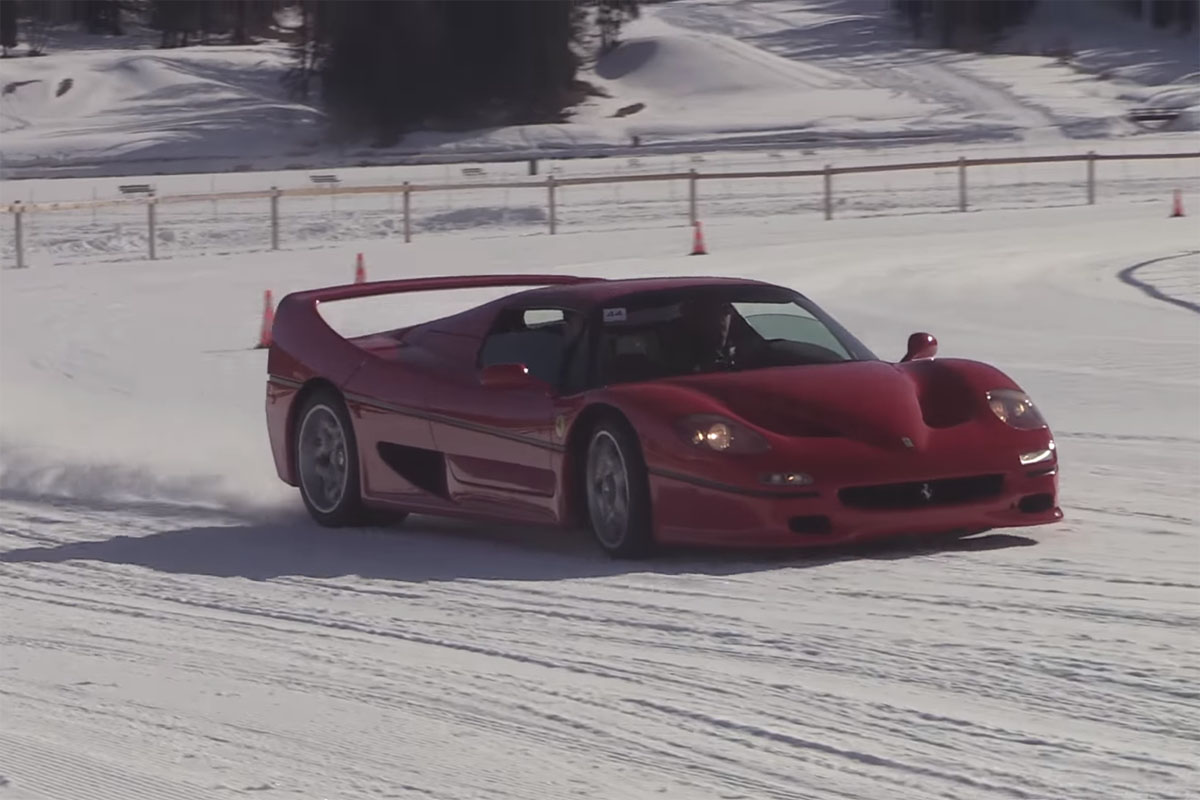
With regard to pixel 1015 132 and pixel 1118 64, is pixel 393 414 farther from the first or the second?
pixel 1118 64

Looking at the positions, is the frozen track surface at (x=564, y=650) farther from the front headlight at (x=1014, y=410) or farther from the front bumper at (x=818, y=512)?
the front headlight at (x=1014, y=410)

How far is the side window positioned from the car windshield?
0.24 meters

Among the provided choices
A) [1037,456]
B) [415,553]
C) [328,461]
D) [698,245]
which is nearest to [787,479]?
[1037,456]

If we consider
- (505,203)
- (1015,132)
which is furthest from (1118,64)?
(505,203)

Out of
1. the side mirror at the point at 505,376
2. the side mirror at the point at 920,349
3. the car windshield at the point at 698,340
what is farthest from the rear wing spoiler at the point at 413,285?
the side mirror at the point at 920,349

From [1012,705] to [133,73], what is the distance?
78833mm

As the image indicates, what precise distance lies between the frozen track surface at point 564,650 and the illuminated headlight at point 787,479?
0.34 meters

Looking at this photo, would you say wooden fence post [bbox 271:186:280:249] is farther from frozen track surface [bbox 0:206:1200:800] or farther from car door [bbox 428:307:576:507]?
car door [bbox 428:307:576:507]

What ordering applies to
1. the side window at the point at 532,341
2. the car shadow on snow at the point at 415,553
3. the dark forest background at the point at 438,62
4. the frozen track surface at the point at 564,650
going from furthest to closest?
the dark forest background at the point at 438,62
the side window at the point at 532,341
the car shadow on snow at the point at 415,553
the frozen track surface at the point at 564,650

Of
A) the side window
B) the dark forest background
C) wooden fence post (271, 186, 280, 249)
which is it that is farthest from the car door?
the dark forest background

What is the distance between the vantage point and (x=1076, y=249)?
997 inches

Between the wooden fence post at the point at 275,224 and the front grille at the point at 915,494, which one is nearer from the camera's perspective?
the front grille at the point at 915,494

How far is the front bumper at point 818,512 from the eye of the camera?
7.66m

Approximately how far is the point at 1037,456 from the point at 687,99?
217 ft
